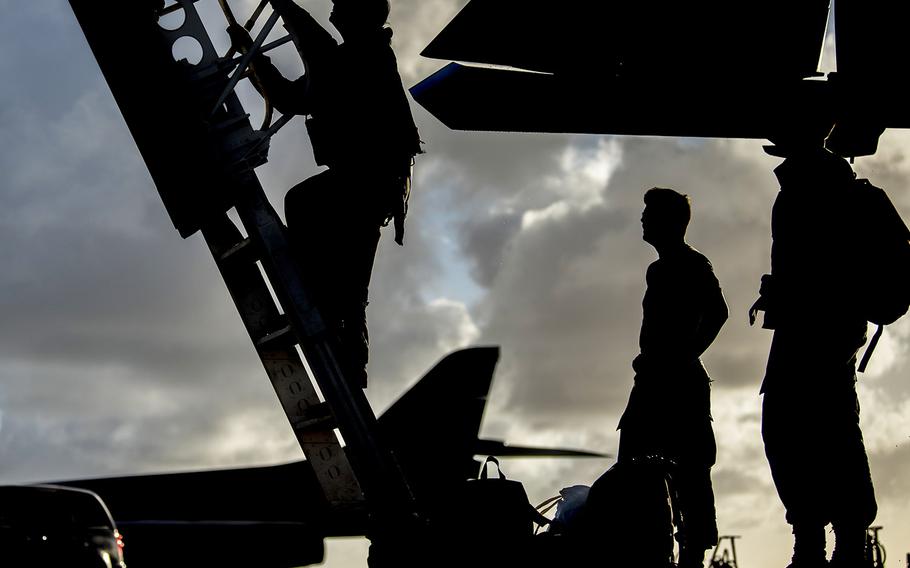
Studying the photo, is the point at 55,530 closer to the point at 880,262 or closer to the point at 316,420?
the point at 316,420

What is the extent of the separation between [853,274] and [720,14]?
70.5 inches

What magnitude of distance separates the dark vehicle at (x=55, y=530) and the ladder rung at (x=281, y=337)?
3.44 metres

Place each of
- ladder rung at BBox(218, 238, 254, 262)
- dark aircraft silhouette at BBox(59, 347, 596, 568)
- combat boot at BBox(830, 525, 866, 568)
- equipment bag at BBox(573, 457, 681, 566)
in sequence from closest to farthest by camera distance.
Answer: combat boot at BBox(830, 525, 866, 568) → equipment bag at BBox(573, 457, 681, 566) → dark aircraft silhouette at BBox(59, 347, 596, 568) → ladder rung at BBox(218, 238, 254, 262)

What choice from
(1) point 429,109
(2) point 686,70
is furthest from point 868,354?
(1) point 429,109

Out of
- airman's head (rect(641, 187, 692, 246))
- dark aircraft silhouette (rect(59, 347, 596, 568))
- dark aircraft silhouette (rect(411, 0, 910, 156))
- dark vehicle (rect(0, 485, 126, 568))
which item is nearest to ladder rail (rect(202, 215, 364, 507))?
dark aircraft silhouette (rect(59, 347, 596, 568))

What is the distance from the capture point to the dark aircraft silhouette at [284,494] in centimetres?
568

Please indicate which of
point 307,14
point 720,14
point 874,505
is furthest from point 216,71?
point 874,505

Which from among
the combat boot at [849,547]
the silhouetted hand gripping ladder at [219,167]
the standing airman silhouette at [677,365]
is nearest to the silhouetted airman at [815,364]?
the combat boot at [849,547]

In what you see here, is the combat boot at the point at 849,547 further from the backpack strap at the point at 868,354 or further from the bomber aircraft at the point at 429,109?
the bomber aircraft at the point at 429,109

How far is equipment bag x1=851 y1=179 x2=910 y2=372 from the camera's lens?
512cm

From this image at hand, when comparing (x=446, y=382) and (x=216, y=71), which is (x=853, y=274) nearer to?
(x=216, y=71)

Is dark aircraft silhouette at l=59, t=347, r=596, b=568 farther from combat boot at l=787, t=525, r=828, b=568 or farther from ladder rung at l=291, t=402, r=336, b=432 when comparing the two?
combat boot at l=787, t=525, r=828, b=568

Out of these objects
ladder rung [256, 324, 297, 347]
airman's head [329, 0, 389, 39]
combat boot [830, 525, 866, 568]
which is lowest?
combat boot [830, 525, 866, 568]

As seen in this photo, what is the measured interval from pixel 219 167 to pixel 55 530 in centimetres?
425
